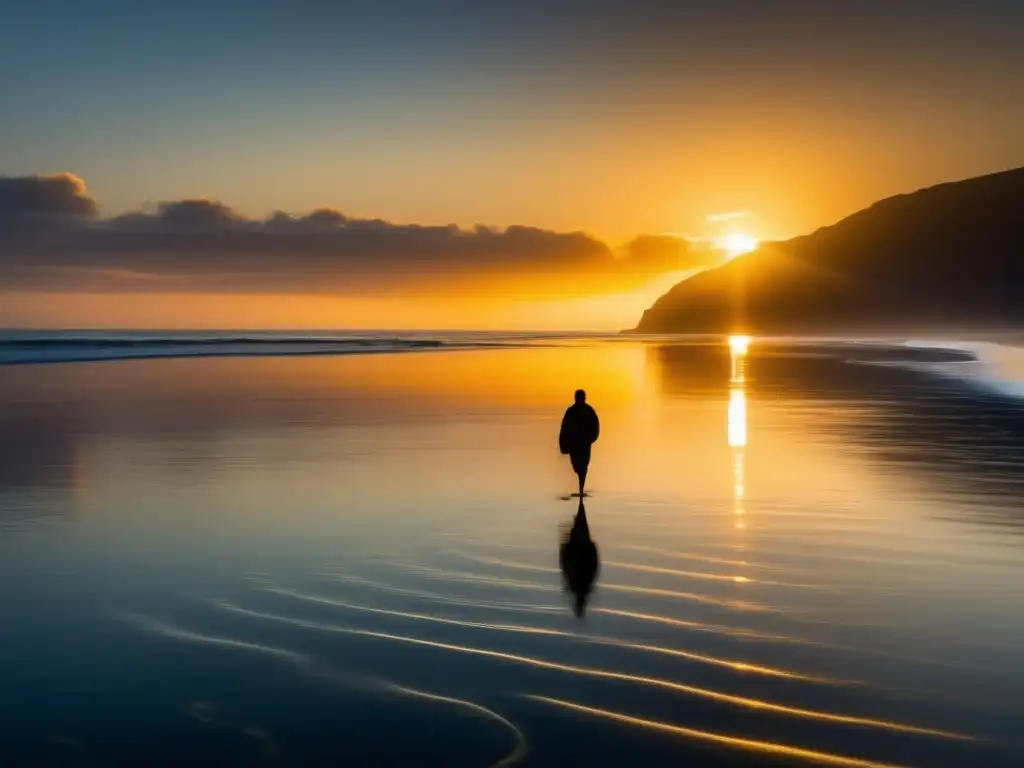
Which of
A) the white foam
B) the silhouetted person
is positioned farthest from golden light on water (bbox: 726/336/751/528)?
the white foam

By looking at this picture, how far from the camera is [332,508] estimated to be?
14.3 m

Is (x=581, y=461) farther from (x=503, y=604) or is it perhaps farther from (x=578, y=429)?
(x=503, y=604)

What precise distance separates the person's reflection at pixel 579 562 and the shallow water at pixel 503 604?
0.14 m

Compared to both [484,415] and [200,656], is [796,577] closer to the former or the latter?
[200,656]

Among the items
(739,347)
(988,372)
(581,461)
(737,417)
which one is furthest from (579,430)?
(739,347)

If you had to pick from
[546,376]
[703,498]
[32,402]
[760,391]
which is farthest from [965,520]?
[546,376]

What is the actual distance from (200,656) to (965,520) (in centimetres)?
1010

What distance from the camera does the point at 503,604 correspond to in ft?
30.5

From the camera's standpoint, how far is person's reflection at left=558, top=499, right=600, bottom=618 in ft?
31.6

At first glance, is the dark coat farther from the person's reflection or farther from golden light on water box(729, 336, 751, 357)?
golden light on water box(729, 336, 751, 357)

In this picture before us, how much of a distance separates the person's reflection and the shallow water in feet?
0.48

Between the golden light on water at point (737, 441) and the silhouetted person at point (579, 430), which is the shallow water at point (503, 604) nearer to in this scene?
the golden light on water at point (737, 441)

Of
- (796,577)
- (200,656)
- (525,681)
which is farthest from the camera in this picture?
(796,577)

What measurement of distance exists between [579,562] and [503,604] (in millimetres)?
1900
